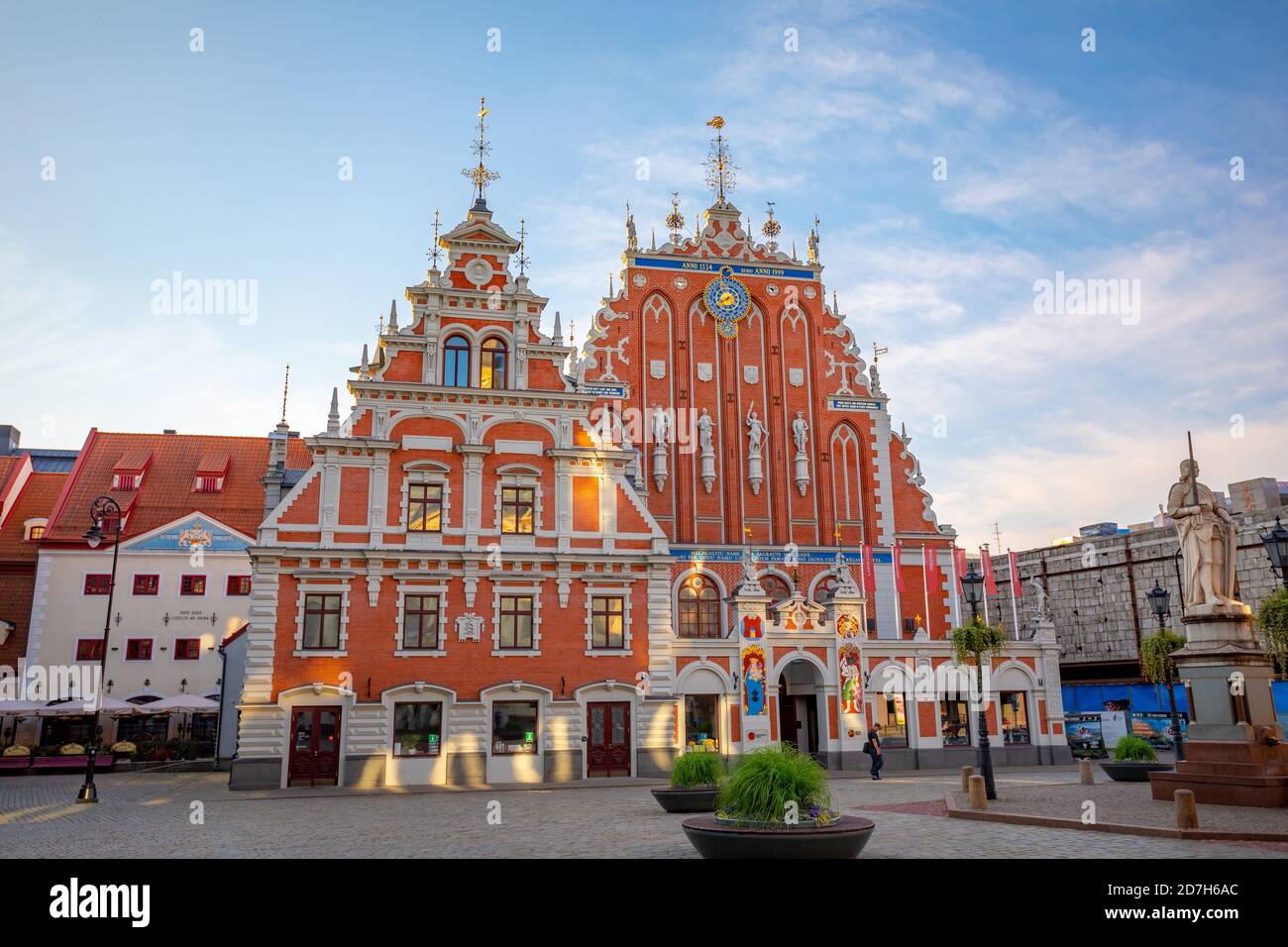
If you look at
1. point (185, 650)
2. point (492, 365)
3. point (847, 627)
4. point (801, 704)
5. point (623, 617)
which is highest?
point (492, 365)

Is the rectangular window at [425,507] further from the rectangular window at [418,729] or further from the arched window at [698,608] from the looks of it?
the arched window at [698,608]

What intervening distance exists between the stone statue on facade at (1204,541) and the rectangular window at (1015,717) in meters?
17.9

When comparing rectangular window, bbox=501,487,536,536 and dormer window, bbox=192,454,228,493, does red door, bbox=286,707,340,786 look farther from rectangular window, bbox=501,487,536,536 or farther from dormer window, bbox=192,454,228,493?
dormer window, bbox=192,454,228,493

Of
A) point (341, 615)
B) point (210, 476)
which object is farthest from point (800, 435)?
point (210, 476)

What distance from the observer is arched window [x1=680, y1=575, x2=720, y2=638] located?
38344 mm

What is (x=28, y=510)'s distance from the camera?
1843 inches

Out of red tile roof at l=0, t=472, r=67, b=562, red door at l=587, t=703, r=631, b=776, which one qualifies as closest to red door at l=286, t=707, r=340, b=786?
red door at l=587, t=703, r=631, b=776

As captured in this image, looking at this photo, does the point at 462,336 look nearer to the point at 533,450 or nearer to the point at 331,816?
the point at 533,450

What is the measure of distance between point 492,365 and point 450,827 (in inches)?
726

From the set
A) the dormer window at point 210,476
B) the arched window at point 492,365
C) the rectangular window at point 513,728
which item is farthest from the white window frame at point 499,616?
the dormer window at point 210,476

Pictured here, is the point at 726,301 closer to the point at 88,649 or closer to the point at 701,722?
the point at 701,722

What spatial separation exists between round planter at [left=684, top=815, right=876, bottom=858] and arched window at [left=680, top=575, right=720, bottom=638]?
25.4 metres

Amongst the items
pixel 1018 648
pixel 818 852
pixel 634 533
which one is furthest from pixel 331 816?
pixel 1018 648
